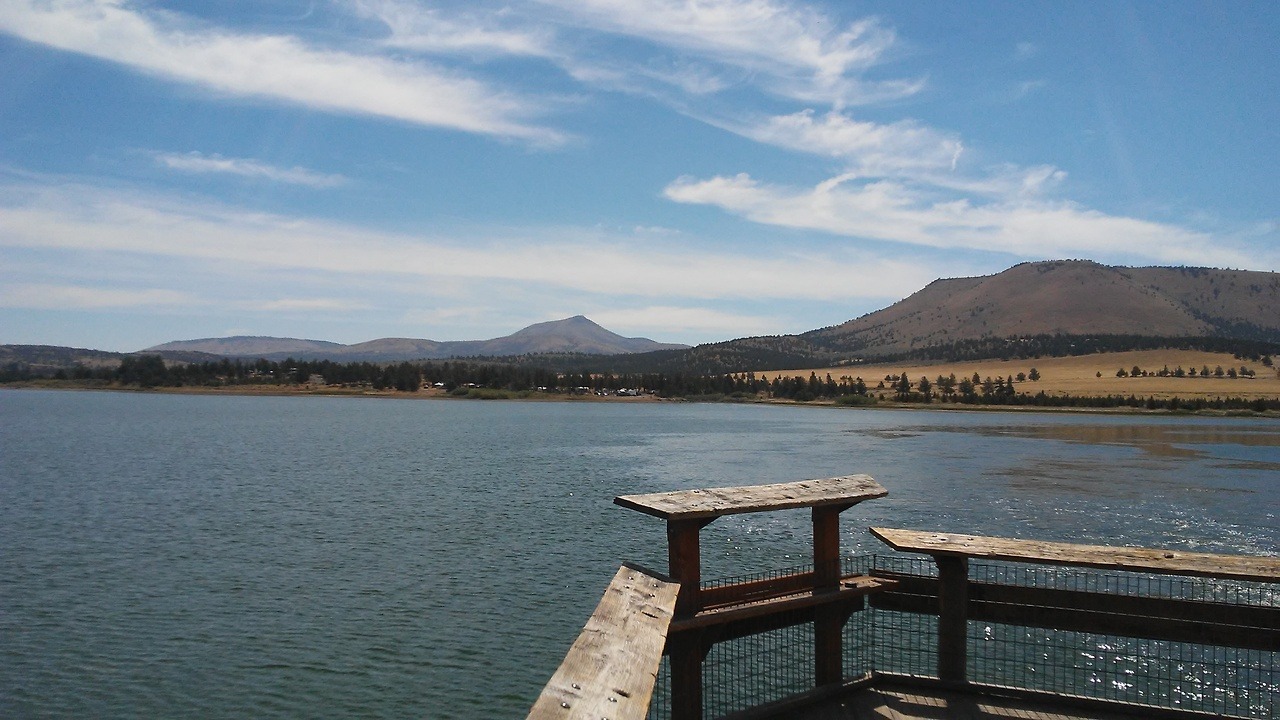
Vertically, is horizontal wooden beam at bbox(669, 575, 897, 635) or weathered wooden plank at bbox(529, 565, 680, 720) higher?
weathered wooden plank at bbox(529, 565, 680, 720)

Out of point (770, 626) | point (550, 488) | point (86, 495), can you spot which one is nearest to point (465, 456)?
point (550, 488)

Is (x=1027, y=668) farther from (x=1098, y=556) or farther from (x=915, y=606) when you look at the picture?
(x=1098, y=556)

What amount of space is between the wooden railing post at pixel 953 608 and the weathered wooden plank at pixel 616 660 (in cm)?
337

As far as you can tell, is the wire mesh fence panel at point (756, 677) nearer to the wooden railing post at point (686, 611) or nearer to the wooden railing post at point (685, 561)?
the wooden railing post at point (686, 611)

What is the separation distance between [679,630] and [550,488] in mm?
36893

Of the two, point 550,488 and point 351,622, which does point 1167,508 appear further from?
point 351,622

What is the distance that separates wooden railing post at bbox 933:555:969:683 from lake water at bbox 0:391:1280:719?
824 centimetres

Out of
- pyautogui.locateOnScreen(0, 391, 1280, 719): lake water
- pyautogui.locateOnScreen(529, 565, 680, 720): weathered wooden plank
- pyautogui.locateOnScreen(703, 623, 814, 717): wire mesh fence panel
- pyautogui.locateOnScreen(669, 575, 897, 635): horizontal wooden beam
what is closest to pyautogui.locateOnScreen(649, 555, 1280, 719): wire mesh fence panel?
pyautogui.locateOnScreen(703, 623, 814, 717): wire mesh fence panel

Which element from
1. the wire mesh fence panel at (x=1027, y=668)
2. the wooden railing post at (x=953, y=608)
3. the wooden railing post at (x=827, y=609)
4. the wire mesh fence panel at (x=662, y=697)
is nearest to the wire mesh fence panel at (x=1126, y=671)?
the wire mesh fence panel at (x=1027, y=668)

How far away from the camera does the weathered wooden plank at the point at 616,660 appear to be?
456 cm

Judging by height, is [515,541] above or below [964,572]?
below

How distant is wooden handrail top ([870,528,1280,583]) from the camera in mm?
7898

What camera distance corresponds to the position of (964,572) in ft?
29.3

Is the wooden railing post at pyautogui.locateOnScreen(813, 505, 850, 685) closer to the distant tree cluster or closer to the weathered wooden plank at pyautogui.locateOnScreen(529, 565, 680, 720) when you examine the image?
the weathered wooden plank at pyautogui.locateOnScreen(529, 565, 680, 720)
